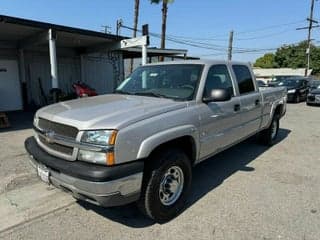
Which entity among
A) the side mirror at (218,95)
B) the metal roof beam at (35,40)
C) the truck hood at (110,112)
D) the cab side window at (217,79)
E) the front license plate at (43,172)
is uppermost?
the metal roof beam at (35,40)

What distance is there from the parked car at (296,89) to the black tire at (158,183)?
16.2 meters

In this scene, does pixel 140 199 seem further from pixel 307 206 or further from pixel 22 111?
pixel 22 111

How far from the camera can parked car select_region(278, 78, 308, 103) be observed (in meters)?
17.4

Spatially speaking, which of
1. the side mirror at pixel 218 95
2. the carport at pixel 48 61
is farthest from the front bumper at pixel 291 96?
the side mirror at pixel 218 95

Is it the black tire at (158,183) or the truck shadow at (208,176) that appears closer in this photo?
the black tire at (158,183)

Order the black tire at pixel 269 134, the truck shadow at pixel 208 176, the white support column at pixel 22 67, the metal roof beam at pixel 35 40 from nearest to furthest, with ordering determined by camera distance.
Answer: the truck shadow at pixel 208 176, the black tire at pixel 269 134, the metal roof beam at pixel 35 40, the white support column at pixel 22 67

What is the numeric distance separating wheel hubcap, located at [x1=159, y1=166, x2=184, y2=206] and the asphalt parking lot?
0.24 meters

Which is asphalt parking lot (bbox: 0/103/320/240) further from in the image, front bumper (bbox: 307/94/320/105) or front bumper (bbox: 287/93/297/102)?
front bumper (bbox: 287/93/297/102)

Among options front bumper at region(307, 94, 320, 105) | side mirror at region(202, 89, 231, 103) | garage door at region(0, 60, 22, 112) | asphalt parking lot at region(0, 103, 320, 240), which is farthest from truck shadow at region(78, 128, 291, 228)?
garage door at region(0, 60, 22, 112)

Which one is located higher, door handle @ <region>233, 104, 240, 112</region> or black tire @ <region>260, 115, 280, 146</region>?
door handle @ <region>233, 104, 240, 112</region>

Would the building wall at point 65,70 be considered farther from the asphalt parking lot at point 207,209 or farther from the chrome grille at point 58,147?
the chrome grille at point 58,147

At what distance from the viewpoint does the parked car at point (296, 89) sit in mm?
17406

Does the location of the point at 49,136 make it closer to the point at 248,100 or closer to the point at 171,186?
the point at 171,186

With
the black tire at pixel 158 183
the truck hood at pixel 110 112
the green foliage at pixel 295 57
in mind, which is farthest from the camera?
the green foliage at pixel 295 57
